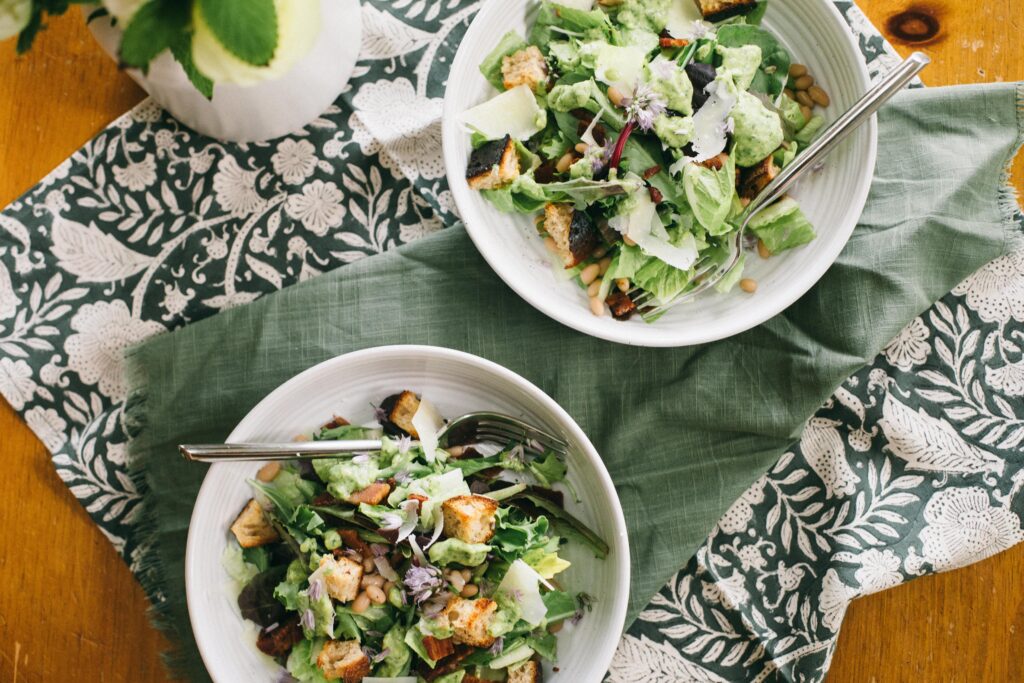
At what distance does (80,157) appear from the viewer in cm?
221

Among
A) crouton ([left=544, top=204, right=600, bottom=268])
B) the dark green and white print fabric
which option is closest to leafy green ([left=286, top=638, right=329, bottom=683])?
the dark green and white print fabric

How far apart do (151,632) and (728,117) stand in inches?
77.2

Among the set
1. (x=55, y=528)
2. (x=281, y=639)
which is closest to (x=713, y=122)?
(x=281, y=639)

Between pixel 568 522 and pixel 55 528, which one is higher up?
pixel 55 528

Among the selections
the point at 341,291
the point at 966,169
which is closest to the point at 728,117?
the point at 966,169

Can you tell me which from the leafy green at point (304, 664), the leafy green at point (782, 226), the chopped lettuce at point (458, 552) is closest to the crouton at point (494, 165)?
the leafy green at point (782, 226)

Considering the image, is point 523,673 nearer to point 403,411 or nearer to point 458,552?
point 458,552

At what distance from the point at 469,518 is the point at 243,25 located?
104 cm

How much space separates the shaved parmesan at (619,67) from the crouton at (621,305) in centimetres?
49

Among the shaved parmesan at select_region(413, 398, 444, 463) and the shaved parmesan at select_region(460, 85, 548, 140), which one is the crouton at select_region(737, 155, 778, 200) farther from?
the shaved parmesan at select_region(413, 398, 444, 463)

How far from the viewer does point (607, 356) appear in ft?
7.17

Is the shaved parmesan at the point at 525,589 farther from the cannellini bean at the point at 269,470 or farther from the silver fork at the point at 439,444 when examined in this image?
the cannellini bean at the point at 269,470

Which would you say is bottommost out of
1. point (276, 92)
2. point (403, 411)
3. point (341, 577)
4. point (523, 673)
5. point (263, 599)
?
point (523, 673)

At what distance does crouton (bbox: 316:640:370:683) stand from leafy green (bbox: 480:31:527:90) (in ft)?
4.48
